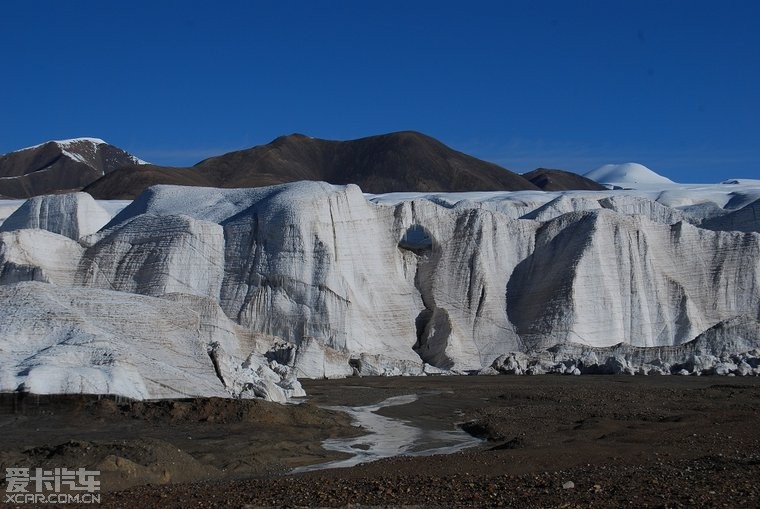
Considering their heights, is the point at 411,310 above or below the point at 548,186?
below

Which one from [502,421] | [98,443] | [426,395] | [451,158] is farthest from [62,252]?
[451,158]

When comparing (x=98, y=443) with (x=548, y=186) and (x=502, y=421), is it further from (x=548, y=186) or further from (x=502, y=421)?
(x=548, y=186)

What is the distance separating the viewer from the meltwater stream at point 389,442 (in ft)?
54.3

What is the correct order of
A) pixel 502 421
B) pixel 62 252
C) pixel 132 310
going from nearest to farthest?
pixel 502 421 < pixel 132 310 < pixel 62 252

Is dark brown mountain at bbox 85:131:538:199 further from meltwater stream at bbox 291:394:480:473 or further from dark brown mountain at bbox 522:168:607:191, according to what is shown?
meltwater stream at bbox 291:394:480:473

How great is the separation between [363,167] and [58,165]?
39669 mm

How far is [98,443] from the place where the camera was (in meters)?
14.3

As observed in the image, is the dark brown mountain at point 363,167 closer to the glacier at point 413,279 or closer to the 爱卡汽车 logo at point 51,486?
the glacier at point 413,279

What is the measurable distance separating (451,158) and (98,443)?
116 meters

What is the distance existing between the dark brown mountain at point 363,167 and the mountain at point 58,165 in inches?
958

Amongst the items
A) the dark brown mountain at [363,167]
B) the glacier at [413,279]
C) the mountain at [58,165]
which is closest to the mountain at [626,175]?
the dark brown mountain at [363,167]

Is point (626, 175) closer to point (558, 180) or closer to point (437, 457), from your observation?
point (558, 180)

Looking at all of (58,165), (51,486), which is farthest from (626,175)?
(51,486)

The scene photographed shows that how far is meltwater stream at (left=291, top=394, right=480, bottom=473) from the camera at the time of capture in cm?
1654
